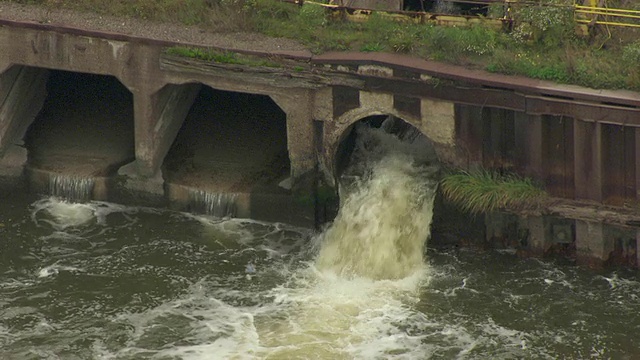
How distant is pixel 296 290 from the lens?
3073cm

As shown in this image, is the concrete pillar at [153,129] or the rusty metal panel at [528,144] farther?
the concrete pillar at [153,129]

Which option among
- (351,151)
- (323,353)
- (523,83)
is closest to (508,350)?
(323,353)

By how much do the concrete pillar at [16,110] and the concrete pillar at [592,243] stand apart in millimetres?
13602

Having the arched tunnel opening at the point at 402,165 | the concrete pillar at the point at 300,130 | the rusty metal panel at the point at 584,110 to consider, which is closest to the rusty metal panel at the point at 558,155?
the rusty metal panel at the point at 584,110

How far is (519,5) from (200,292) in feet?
31.9

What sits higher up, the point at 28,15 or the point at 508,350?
the point at 28,15

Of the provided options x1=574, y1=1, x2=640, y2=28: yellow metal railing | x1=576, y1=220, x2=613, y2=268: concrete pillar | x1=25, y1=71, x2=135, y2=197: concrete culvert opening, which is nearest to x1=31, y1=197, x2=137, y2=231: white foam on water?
x1=25, y1=71, x2=135, y2=197: concrete culvert opening

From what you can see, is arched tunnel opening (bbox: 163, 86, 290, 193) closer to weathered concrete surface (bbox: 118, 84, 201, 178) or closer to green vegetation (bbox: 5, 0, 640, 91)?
weathered concrete surface (bbox: 118, 84, 201, 178)

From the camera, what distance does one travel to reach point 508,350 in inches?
1121

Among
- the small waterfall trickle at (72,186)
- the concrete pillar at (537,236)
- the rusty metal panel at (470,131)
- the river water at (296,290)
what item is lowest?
the river water at (296,290)

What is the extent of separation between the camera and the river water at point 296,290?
94.2 ft

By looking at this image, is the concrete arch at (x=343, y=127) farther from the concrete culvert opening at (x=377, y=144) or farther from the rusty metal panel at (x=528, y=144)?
the rusty metal panel at (x=528, y=144)

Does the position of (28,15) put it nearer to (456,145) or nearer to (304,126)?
(304,126)

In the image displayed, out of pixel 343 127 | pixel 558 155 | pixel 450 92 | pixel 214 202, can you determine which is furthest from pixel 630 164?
pixel 214 202
